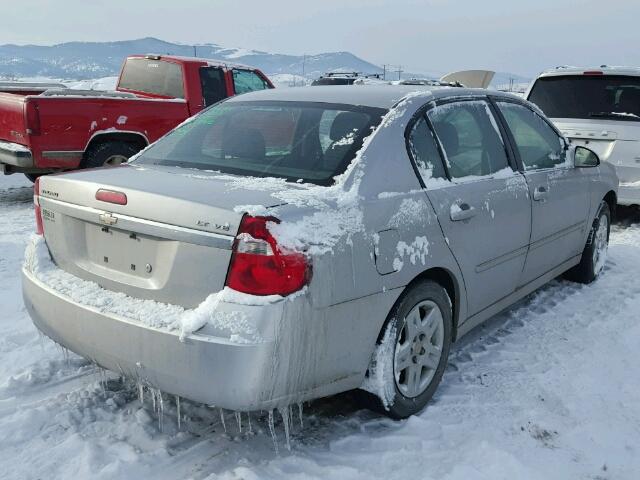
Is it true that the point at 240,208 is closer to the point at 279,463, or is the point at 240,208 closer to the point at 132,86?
the point at 279,463

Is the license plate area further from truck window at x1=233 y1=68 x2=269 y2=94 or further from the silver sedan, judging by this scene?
truck window at x1=233 y1=68 x2=269 y2=94

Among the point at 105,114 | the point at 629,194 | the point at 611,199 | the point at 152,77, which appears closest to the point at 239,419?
the point at 611,199

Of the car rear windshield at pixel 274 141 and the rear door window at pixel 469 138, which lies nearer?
the car rear windshield at pixel 274 141

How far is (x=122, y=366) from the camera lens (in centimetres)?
254

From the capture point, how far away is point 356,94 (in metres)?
3.38

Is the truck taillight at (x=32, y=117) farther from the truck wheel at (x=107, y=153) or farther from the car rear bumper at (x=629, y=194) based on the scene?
the car rear bumper at (x=629, y=194)

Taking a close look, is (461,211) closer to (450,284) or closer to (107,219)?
(450,284)

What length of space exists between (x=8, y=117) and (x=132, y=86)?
2.35 m

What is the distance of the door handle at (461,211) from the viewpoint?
10.2 ft

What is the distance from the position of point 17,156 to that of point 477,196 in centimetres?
539

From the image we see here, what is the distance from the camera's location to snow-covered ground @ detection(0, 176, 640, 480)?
2.59 metres

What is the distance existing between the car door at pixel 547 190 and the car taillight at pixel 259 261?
2.18 m

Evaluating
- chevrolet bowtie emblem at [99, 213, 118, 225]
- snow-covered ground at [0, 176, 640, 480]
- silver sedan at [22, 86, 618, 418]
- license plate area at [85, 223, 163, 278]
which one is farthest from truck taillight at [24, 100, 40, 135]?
chevrolet bowtie emblem at [99, 213, 118, 225]

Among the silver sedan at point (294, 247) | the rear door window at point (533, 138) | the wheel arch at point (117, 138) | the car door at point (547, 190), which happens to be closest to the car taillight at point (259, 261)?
the silver sedan at point (294, 247)
